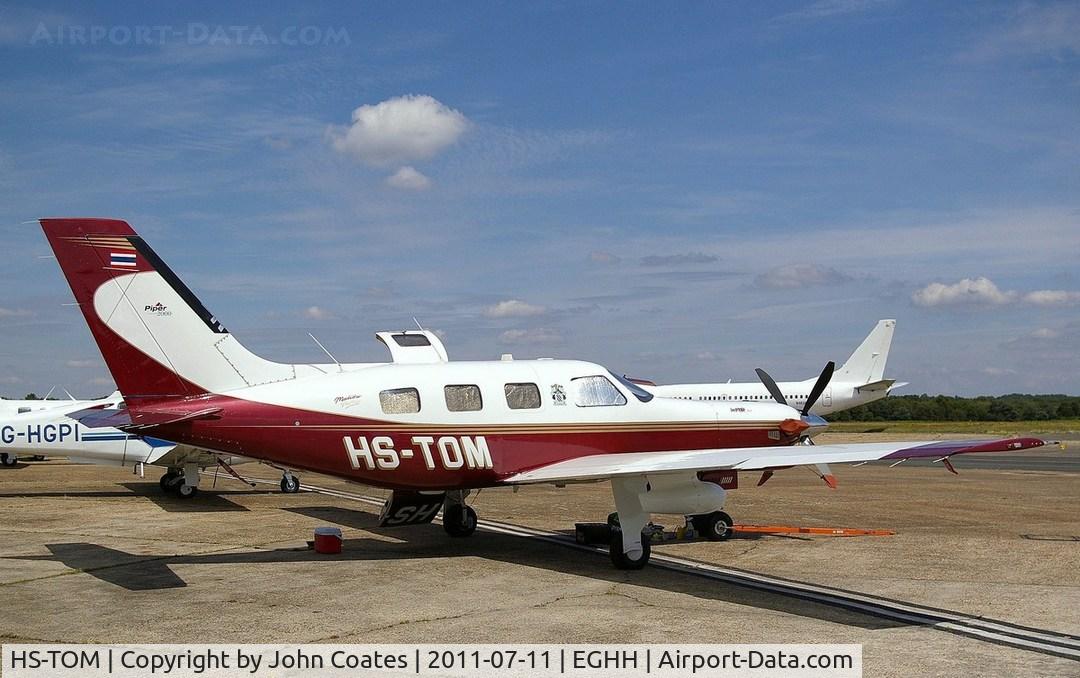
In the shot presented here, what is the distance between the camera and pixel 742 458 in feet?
39.8

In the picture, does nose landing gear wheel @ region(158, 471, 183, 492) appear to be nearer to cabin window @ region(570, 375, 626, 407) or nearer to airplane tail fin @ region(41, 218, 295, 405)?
airplane tail fin @ region(41, 218, 295, 405)

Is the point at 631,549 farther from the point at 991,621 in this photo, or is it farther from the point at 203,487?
the point at 203,487

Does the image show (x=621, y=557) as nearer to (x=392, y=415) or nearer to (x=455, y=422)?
(x=455, y=422)

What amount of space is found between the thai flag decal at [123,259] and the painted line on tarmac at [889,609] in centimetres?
775

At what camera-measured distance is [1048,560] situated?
43.7 feet

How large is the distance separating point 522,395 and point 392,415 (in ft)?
6.64

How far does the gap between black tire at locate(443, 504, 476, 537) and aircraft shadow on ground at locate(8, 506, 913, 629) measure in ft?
0.58

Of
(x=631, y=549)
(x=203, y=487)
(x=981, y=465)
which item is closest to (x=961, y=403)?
(x=981, y=465)

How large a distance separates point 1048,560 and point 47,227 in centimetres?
1444

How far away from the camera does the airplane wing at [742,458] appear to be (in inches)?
420

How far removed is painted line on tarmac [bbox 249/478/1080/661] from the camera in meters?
8.65

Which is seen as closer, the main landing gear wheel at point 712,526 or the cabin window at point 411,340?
the main landing gear wheel at point 712,526

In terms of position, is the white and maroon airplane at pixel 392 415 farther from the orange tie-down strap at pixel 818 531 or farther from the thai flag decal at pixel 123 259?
the orange tie-down strap at pixel 818 531

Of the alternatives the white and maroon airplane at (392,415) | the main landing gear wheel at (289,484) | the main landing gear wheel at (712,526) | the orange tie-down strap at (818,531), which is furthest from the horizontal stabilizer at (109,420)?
the main landing gear wheel at (289,484)
